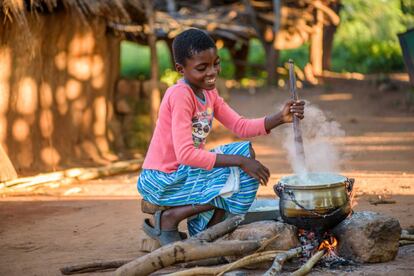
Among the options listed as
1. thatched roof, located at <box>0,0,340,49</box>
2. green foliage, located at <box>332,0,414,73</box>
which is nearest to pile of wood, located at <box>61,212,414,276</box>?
thatched roof, located at <box>0,0,340,49</box>

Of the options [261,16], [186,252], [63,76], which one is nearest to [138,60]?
[261,16]

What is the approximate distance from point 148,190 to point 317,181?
0.92m

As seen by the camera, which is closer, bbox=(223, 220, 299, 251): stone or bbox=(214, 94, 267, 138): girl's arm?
bbox=(223, 220, 299, 251): stone

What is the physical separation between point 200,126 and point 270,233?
0.71 m

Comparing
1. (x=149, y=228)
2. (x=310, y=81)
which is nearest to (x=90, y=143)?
(x=149, y=228)

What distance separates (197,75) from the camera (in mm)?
3824

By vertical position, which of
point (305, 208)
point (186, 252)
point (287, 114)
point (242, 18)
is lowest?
point (186, 252)

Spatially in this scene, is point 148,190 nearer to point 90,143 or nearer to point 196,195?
point 196,195

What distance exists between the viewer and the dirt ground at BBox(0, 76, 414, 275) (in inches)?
166

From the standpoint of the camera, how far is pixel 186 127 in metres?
3.78

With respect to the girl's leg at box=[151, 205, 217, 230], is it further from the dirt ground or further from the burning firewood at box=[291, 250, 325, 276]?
the burning firewood at box=[291, 250, 325, 276]

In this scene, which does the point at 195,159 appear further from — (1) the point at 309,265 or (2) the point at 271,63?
(2) the point at 271,63

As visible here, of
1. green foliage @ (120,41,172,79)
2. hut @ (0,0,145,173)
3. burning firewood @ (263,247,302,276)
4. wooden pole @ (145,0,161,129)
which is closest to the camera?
burning firewood @ (263,247,302,276)

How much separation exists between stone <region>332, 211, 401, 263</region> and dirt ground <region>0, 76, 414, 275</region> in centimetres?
6
